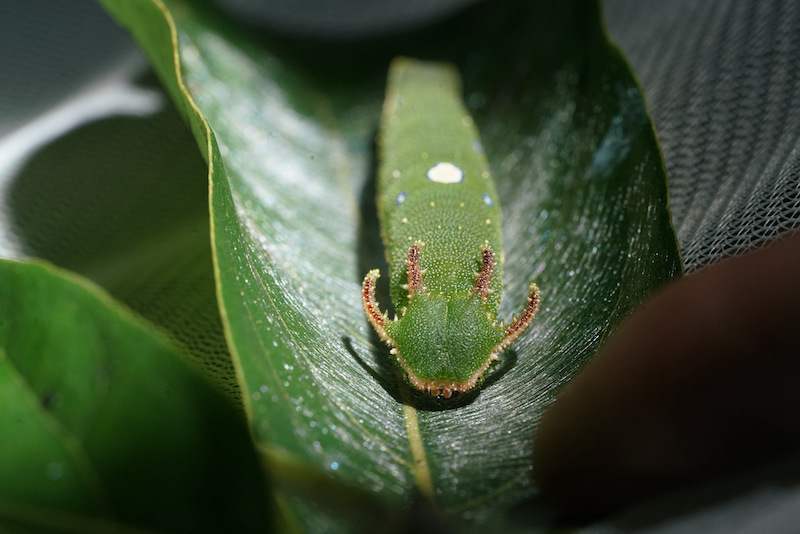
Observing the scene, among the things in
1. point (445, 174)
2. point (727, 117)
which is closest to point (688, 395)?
point (445, 174)

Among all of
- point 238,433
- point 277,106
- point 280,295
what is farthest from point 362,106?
point 238,433

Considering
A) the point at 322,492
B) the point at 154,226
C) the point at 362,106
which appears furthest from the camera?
the point at 362,106

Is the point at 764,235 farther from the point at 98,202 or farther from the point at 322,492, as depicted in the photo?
the point at 98,202

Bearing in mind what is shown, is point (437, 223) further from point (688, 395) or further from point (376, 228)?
point (688, 395)

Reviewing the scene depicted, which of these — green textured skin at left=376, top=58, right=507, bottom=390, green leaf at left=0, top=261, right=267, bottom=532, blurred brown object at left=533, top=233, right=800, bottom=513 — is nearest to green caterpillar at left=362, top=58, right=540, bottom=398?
green textured skin at left=376, top=58, right=507, bottom=390

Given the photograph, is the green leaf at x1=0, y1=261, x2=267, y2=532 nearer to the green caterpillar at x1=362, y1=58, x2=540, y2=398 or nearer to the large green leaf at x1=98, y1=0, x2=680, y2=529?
Answer: the large green leaf at x1=98, y1=0, x2=680, y2=529

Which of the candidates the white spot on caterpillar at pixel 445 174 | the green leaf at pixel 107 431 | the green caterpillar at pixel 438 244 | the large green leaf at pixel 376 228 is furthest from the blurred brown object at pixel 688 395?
the white spot on caterpillar at pixel 445 174
